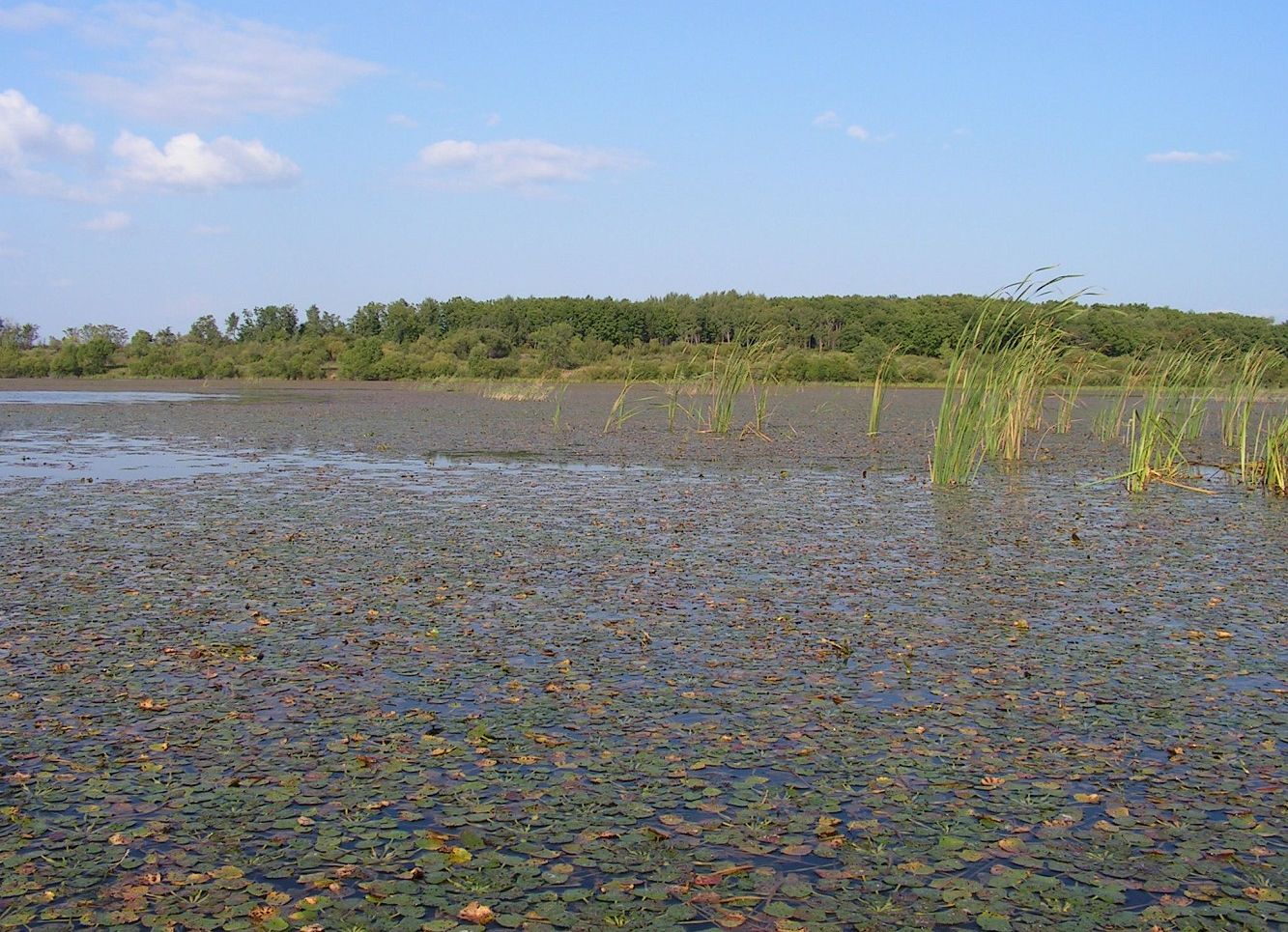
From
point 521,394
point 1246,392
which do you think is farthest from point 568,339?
point 1246,392

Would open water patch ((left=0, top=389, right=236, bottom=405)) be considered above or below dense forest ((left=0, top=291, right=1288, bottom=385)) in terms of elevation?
below

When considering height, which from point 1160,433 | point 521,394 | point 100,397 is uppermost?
point 1160,433

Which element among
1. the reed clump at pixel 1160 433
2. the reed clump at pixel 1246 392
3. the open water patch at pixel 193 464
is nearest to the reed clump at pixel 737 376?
the open water patch at pixel 193 464

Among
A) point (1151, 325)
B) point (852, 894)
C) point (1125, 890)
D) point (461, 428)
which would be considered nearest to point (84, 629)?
point (852, 894)

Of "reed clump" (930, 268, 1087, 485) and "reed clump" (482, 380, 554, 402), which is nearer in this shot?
"reed clump" (930, 268, 1087, 485)

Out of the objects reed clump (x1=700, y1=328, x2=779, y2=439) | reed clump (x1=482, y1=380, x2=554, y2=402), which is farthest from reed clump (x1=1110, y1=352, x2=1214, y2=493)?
reed clump (x1=482, y1=380, x2=554, y2=402)

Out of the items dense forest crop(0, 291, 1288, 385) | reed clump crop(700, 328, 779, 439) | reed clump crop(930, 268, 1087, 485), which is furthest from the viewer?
dense forest crop(0, 291, 1288, 385)

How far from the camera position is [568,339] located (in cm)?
5238

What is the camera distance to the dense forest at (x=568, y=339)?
45.8m

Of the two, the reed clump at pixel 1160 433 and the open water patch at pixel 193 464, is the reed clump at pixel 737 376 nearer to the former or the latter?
the open water patch at pixel 193 464

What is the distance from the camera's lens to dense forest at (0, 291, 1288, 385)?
45.8 m

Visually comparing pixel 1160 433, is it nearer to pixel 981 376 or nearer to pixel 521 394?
pixel 981 376

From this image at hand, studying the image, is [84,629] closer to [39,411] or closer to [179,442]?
[179,442]

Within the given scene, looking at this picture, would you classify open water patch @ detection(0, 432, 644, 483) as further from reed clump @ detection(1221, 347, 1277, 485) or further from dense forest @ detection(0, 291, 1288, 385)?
dense forest @ detection(0, 291, 1288, 385)
